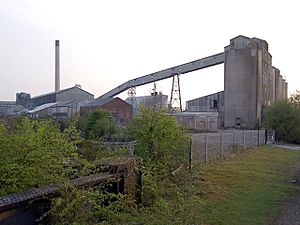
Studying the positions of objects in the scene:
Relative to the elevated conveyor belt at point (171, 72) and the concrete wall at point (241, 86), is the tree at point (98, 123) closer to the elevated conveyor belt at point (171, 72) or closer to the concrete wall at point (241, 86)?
the concrete wall at point (241, 86)

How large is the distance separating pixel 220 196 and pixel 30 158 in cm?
768

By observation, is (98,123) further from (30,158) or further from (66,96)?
(66,96)

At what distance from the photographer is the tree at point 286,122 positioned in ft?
156

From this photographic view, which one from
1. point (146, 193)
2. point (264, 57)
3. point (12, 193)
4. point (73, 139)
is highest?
point (264, 57)

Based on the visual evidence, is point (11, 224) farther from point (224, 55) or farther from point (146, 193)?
point (224, 55)

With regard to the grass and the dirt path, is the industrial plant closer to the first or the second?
the grass

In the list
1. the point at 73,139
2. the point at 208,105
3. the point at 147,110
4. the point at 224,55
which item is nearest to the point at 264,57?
the point at 224,55

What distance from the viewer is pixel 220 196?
13.0 m

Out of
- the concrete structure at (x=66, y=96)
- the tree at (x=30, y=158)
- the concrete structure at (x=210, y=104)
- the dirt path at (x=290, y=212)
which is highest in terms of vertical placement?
the concrete structure at (x=66, y=96)

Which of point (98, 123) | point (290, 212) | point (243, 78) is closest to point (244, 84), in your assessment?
point (243, 78)

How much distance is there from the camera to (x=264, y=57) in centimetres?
7800

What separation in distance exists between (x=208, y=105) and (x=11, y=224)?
267 feet

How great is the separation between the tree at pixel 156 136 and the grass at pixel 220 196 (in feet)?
2.24

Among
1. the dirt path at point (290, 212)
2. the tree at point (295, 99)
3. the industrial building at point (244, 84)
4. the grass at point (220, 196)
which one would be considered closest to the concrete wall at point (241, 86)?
the industrial building at point (244, 84)
